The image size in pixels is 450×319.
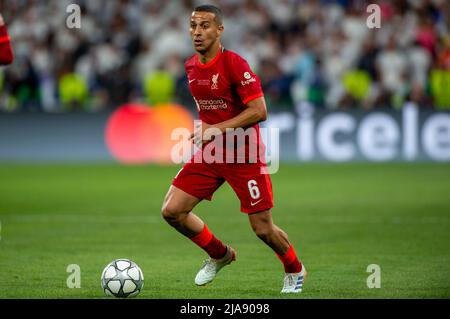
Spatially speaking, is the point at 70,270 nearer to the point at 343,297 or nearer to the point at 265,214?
the point at 265,214

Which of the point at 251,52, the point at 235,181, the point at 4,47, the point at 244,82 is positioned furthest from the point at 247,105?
the point at 251,52

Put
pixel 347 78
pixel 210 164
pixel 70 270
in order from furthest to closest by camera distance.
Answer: pixel 347 78
pixel 70 270
pixel 210 164

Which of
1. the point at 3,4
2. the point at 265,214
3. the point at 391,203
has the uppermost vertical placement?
the point at 3,4

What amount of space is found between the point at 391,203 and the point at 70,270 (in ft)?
23.1

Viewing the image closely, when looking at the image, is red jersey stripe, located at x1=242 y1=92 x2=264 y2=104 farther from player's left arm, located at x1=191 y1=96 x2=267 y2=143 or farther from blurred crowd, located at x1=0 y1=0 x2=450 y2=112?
blurred crowd, located at x1=0 y1=0 x2=450 y2=112

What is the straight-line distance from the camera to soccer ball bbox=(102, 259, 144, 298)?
796 centimetres

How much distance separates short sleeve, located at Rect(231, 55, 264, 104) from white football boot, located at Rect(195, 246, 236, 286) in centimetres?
154

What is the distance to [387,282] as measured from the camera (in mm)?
8727

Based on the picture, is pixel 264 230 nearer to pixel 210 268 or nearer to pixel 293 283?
pixel 293 283

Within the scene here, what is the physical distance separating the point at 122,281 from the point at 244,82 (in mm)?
1937

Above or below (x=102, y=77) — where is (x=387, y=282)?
below

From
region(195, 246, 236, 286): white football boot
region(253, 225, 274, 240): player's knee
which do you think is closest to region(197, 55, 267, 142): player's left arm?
region(253, 225, 274, 240): player's knee

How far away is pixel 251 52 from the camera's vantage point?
75.3 ft
